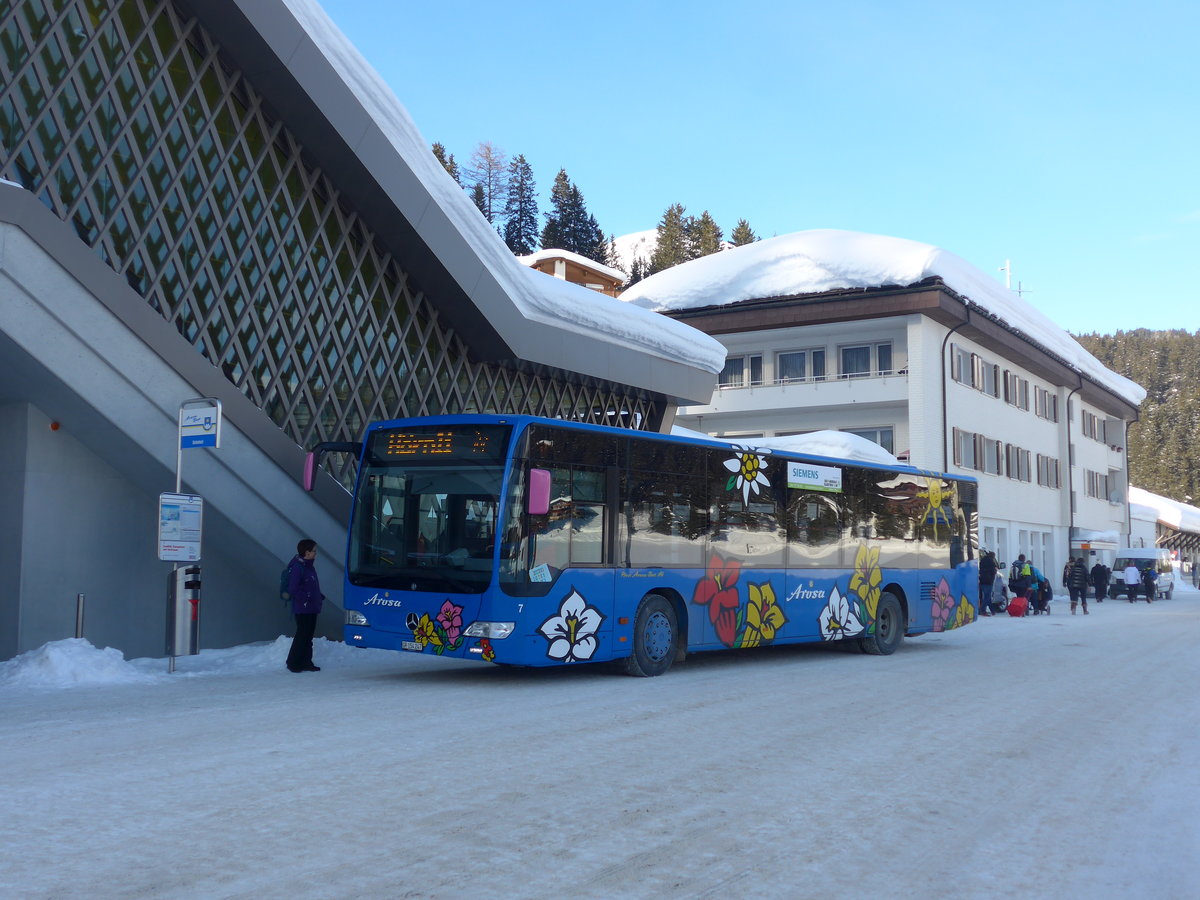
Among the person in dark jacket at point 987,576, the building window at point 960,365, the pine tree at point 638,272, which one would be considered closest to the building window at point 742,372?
the building window at point 960,365

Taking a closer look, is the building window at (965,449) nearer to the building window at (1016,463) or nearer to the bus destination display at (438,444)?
the building window at (1016,463)

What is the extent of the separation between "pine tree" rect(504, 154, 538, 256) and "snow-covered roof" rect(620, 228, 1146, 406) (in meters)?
61.2

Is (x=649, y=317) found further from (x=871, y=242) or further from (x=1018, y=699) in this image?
(x=871, y=242)

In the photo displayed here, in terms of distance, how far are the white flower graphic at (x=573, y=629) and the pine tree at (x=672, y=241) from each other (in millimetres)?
95130

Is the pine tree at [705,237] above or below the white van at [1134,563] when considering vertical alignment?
above

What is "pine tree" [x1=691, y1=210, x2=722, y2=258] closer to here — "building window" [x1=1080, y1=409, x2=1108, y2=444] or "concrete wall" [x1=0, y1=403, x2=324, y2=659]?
"building window" [x1=1080, y1=409, x2=1108, y2=444]

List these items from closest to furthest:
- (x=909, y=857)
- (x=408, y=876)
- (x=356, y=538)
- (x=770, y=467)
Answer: (x=408, y=876) < (x=909, y=857) < (x=356, y=538) < (x=770, y=467)

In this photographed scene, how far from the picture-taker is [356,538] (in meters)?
13.5

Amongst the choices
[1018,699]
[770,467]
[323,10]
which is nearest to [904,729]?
[1018,699]

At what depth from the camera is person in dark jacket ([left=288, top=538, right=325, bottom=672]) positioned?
14.0 metres

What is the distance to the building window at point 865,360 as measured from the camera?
40031mm

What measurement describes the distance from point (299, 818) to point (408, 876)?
4.24 ft

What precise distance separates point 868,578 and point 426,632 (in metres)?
8.02

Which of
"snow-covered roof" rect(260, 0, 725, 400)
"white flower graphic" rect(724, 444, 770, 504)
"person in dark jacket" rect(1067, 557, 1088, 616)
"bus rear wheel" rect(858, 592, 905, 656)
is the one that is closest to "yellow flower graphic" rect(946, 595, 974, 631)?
"bus rear wheel" rect(858, 592, 905, 656)
